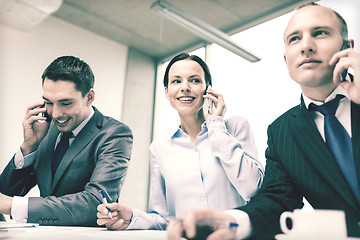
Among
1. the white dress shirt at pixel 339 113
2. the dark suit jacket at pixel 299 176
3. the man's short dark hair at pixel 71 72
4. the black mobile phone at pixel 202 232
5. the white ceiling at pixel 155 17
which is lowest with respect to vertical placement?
the black mobile phone at pixel 202 232

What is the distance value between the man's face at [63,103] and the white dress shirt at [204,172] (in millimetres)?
546

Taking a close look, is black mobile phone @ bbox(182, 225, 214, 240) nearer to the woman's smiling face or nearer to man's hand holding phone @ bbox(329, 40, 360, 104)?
man's hand holding phone @ bbox(329, 40, 360, 104)

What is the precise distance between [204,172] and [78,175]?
2.27ft

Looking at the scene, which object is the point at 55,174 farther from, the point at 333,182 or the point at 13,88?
the point at 13,88

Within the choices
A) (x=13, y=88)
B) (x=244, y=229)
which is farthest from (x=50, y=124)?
(x=13, y=88)

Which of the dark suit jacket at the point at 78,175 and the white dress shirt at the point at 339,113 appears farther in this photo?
the dark suit jacket at the point at 78,175

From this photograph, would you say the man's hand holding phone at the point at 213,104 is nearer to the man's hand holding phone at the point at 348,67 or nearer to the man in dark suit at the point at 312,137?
the man in dark suit at the point at 312,137

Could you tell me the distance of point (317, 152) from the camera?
1026mm

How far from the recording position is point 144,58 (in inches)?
212

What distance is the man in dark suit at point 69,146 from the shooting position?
1.63m

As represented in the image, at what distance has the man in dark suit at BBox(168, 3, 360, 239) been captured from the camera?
3.18ft

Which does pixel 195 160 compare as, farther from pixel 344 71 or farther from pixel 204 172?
pixel 344 71

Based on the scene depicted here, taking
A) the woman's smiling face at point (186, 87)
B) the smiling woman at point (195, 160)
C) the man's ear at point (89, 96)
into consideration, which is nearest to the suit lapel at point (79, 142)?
the man's ear at point (89, 96)

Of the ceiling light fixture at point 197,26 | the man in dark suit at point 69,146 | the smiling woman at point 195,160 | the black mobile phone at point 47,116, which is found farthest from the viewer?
the ceiling light fixture at point 197,26
